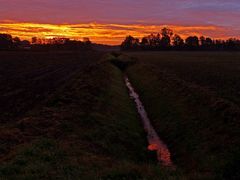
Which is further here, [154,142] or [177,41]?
[177,41]

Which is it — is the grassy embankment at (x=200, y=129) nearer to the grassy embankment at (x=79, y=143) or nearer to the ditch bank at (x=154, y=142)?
the ditch bank at (x=154, y=142)

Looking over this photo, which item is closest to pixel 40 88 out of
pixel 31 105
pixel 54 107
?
pixel 31 105

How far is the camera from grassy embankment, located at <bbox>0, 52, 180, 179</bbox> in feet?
34.2

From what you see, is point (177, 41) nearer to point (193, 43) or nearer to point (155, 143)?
point (193, 43)

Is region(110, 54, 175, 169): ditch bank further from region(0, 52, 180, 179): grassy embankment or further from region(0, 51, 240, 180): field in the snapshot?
region(0, 52, 180, 179): grassy embankment

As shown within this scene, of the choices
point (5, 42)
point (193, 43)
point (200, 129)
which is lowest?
point (5, 42)

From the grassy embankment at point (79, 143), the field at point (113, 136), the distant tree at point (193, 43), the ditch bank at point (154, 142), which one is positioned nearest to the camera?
the grassy embankment at point (79, 143)

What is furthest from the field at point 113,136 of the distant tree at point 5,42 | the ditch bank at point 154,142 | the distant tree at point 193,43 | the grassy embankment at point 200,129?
the distant tree at point 193,43

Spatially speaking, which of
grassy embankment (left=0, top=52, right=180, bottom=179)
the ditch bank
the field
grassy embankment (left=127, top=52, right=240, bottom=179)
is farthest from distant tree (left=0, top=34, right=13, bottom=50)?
grassy embankment (left=0, top=52, right=180, bottom=179)

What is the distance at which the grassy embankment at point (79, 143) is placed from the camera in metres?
10.4

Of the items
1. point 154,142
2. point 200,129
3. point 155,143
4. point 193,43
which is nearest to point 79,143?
point 155,143

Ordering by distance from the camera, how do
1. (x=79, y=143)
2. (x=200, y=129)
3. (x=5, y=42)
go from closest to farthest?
(x=79, y=143) < (x=200, y=129) < (x=5, y=42)

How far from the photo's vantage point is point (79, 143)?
14367 millimetres

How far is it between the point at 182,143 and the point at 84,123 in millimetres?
5106
